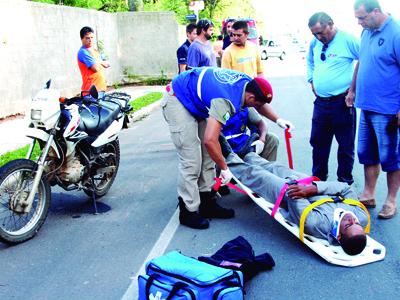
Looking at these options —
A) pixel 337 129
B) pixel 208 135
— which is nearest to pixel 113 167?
pixel 208 135

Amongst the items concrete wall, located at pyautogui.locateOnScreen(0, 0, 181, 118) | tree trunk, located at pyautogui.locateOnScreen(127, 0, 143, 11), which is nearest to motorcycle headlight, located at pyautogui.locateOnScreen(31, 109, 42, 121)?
concrete wall, located at pyautogui.locateOnScreen(0, 0, 181, 118)

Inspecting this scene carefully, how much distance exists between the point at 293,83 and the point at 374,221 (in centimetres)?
1392

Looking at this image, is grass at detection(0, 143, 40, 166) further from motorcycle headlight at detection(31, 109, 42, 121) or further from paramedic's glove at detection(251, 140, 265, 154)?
paramedic's glove at detection(251, 140, 265, 154)

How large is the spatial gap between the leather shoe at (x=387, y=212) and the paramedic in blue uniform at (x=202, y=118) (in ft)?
4.58

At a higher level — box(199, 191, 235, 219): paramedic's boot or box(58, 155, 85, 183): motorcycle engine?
box(58, 155, 85, 183): motorcycle engine

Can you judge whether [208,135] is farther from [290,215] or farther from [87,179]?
[87,179]

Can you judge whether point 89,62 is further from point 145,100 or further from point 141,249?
point 145,100

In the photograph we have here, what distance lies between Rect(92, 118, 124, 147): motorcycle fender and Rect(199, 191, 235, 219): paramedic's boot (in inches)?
48.3

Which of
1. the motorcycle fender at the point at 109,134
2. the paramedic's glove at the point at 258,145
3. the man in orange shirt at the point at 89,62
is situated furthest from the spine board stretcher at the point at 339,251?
the man in orange shirt at the point at 89,62

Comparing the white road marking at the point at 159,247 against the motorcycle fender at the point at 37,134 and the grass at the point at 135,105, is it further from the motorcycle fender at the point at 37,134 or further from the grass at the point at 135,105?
the grass at the point at 135,105

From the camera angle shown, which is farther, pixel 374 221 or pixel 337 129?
pixel 337 129

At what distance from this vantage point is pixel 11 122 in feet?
35.0

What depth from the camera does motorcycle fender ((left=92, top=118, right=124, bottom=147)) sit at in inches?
212

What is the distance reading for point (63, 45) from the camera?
13.8 m
